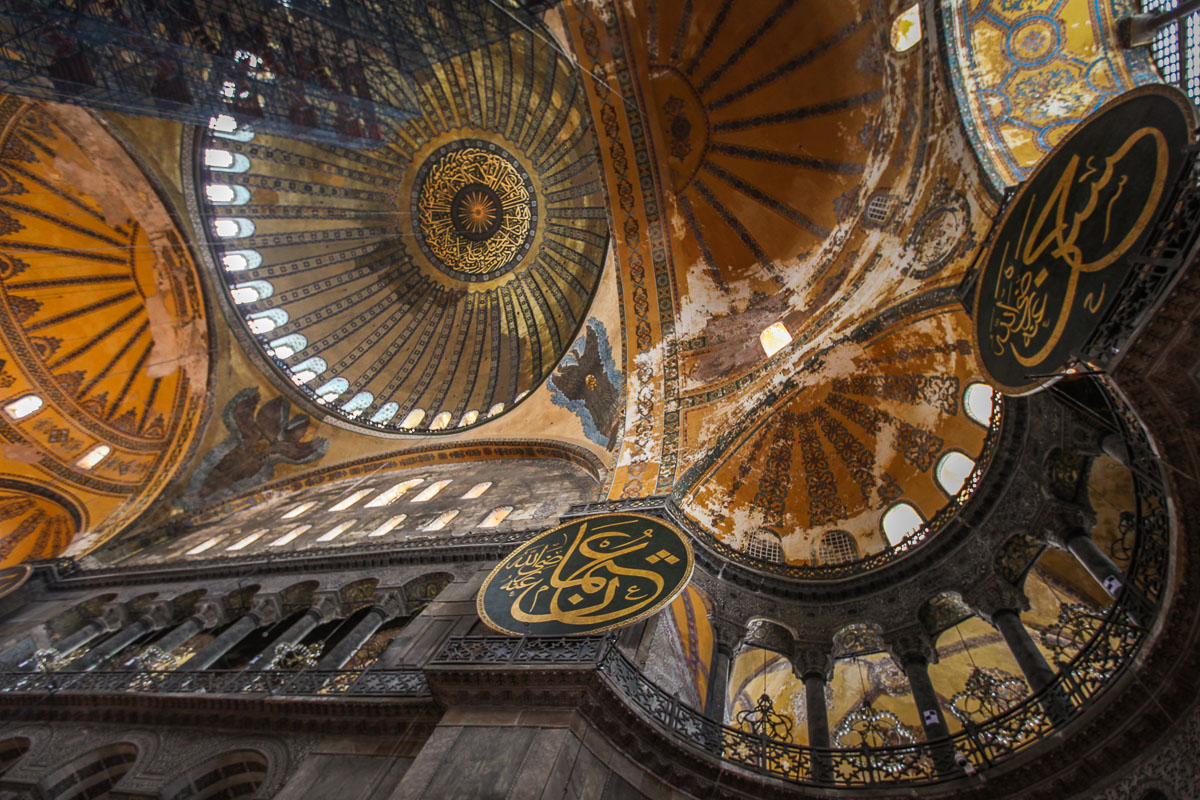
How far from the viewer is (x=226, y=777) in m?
5.84

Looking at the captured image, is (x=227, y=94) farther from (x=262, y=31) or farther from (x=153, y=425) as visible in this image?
(x=153, y=425)

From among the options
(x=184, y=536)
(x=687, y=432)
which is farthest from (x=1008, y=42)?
(x=184, y=536)

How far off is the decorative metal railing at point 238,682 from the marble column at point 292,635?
1.23 ft

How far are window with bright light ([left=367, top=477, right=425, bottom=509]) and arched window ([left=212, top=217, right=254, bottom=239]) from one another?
671cm

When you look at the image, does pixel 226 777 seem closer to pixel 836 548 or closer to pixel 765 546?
pixel 765 546

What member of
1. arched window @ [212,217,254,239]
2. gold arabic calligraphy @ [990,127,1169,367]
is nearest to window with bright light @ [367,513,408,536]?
arched window @ [212,217,254,239]

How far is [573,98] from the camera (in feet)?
37.0

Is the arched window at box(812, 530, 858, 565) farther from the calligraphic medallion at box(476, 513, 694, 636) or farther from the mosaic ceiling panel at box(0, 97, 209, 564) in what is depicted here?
the mosaic ceiling panel at box(0, 97, 209, 564)

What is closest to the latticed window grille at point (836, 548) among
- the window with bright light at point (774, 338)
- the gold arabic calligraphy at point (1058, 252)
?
the window with bright light at point (774, 338)

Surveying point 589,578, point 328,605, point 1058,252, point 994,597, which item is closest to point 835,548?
point 994,597

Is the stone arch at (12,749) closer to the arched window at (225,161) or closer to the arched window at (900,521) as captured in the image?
the arched window at (225,161)

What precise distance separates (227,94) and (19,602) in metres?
9.44

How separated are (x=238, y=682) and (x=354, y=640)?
4.11 ft

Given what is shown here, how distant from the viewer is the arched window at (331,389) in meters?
14.4
